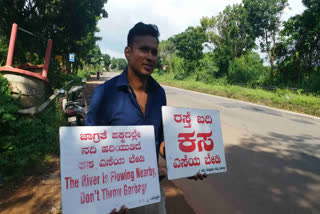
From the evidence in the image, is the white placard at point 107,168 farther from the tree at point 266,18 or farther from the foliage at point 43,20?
the tree at point 266,18

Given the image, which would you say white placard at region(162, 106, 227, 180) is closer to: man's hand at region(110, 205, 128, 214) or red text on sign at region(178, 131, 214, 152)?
red text on sign at region(178, 131, 214, 152)

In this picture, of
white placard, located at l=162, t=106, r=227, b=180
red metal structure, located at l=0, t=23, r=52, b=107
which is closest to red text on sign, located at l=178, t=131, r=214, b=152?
white placard, located at l=162, t=106, r=227, b=180

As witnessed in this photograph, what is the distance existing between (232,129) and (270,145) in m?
1.50

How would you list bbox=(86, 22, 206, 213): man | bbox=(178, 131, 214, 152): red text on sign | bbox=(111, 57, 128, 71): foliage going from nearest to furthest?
bbox=(86, 22, 206, 213): man → bbox=(178, 131, 214, 152): red text on sign → bbox=(111, 57, 128, 71): foliage

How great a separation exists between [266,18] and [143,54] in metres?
21.1

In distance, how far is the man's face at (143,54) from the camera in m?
1.62

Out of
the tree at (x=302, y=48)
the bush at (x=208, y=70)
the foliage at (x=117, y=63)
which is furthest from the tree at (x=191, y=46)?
the foliage at (x=117, y=63)

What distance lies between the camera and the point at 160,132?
69.8 inches

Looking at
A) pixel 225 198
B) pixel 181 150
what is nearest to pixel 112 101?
pixel 181 150

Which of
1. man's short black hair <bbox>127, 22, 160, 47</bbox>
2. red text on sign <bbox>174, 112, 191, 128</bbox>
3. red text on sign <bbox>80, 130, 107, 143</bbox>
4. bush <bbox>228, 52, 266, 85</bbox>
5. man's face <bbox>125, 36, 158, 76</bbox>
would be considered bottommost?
red text on sign <bbox>80, 130, 107, 143</bbox>

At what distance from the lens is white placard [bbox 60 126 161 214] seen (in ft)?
4.09

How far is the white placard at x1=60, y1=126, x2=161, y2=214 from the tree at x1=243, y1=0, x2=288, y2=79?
20254 millimetres

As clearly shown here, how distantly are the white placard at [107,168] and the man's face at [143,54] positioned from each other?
1.54 feet

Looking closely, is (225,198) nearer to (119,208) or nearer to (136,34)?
(119,208)
